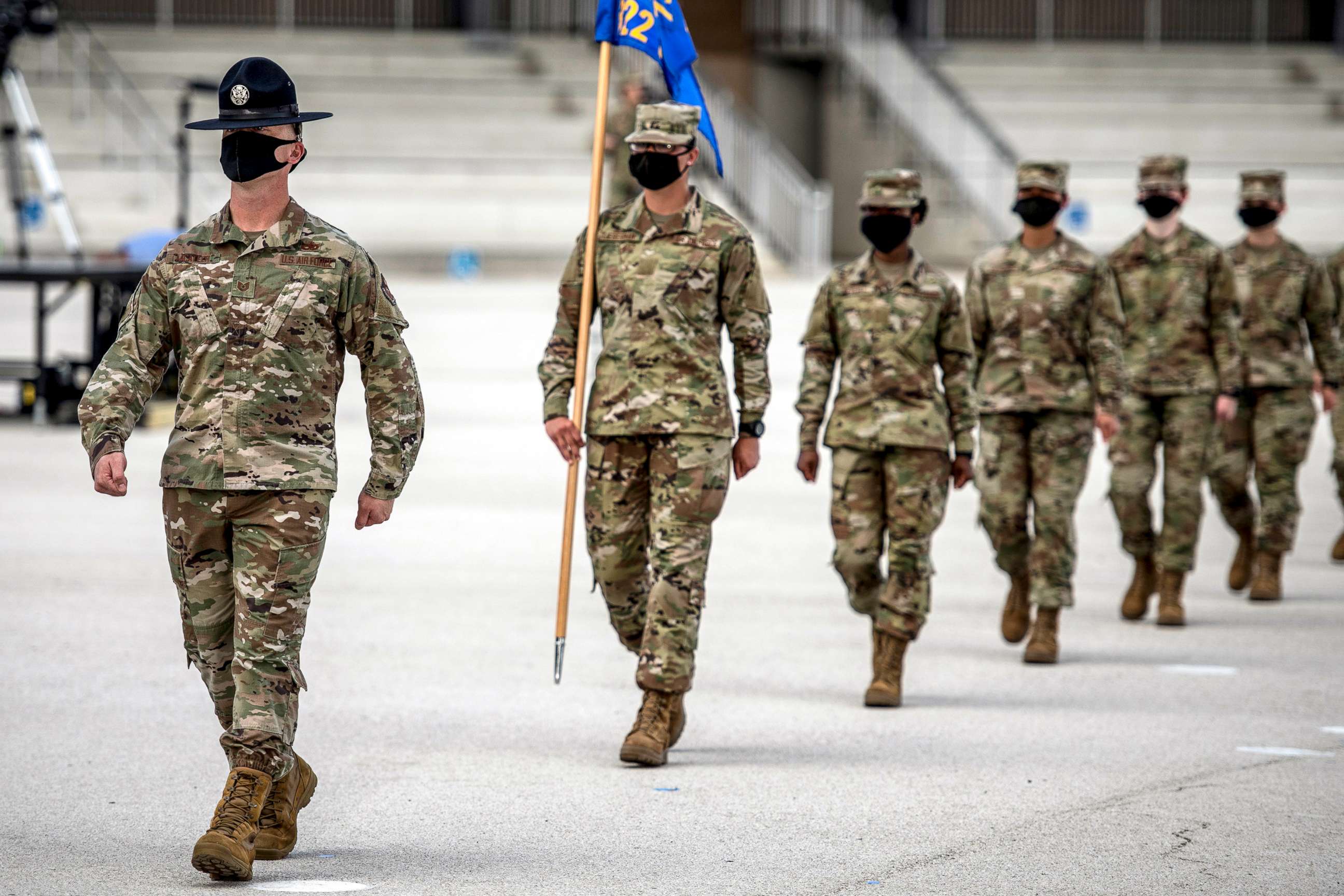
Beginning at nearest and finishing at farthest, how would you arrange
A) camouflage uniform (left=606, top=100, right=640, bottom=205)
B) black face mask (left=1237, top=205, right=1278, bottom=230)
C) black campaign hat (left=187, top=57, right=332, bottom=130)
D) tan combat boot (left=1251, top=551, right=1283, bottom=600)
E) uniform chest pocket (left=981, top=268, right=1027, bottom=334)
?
black campaign hat (left=187, top=57, right=332, bottom=130)
uniform chest pocket (left=981, top=268, right=1027, bottom=334)
tan combat boot (left=1251, top=551, right=1283, bottom=600)
black face mask (left=1237, top=205, right=1278, bottom=230)
camouflage uniform (left=606, top=100, right=640, bottom=205)

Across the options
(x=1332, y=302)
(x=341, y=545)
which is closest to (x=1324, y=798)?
(x=1332, y=302)

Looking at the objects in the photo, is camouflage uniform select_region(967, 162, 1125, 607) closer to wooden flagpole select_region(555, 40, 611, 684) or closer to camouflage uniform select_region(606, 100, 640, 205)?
wooden flagpole select_region(555, 40, 611, 684)

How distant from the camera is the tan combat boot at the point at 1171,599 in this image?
1005 centimetres

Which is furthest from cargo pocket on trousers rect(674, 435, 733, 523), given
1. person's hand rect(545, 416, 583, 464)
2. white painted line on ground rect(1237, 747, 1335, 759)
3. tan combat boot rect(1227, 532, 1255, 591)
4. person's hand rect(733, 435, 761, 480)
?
tan combat boot rect(1227, 532, 1255, 591)

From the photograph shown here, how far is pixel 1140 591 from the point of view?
Result: 1030cm

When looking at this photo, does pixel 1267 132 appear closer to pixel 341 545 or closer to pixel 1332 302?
pixel 1332 302

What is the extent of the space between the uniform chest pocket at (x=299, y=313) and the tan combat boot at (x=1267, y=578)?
6870 mm

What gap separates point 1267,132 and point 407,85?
43.4 feet

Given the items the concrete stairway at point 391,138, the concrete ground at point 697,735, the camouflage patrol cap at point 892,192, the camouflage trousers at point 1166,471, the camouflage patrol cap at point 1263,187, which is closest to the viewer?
the concrete ground at point 697,735

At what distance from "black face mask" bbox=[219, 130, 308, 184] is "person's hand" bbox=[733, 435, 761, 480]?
2.24 m

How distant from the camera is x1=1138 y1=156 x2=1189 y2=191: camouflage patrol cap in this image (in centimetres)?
1009

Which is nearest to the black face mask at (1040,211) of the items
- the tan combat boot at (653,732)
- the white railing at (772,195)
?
the tan combat boot at (653,732)

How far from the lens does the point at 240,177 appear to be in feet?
17.7

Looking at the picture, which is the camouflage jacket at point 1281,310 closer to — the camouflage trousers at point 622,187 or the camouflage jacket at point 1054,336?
the camouflage jacket at point 1054,336
